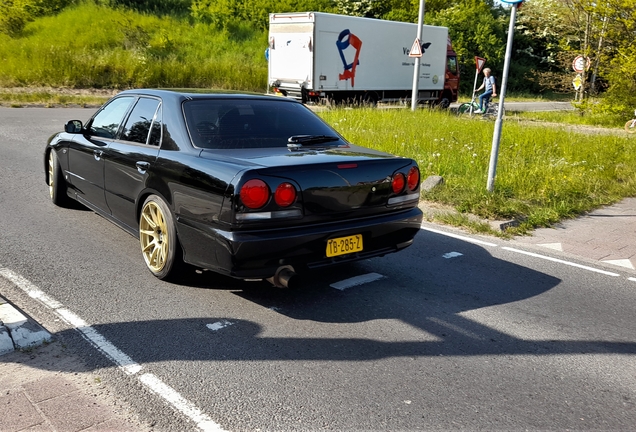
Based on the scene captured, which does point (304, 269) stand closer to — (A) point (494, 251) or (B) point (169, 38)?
(A) point (494, 251)

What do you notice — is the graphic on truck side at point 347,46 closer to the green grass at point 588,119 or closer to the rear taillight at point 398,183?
the green grass at point 588,119

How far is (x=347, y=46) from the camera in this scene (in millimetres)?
23188

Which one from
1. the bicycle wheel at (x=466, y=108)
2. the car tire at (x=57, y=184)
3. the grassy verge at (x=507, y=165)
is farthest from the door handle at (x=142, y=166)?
the bicycle wheel at (x=466, y=108)

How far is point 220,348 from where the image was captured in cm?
384

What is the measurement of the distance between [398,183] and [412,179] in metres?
0.21

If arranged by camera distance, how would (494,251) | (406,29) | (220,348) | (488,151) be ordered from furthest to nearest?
(406,29), (488,151), (494,251), (220,348)

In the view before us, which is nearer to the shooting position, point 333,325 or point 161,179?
point 333,325

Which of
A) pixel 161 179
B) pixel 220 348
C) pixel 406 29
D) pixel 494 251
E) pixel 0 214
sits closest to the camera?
pixel 220 348

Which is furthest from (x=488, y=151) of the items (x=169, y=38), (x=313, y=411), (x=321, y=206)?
(x=169, y=38)

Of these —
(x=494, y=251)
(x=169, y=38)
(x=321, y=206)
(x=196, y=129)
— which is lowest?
(x=494, y=251)

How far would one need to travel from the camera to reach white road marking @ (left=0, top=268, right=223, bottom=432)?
306 cm

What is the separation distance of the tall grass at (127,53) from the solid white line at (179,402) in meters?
26.7

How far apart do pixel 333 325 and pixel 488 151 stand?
763 cm

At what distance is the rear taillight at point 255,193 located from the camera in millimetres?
4098
